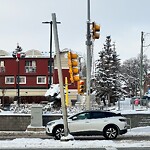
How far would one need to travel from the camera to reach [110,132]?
19.8m

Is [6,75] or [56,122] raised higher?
[6,75]

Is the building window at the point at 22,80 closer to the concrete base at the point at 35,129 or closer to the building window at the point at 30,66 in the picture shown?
the building window at the point at 30,66

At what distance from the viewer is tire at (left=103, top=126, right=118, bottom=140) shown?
19766 mm

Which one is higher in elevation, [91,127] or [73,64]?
[73,64]

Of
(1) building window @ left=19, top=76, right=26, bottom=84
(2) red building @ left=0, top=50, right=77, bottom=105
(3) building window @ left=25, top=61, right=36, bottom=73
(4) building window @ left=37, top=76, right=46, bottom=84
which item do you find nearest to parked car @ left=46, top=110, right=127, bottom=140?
(2) red building @ left=0, top=50, right=77, bottom=105

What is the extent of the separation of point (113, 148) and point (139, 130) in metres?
9.13

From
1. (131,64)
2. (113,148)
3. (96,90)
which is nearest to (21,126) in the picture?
(113,148)

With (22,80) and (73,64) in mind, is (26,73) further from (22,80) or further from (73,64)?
(73,64)

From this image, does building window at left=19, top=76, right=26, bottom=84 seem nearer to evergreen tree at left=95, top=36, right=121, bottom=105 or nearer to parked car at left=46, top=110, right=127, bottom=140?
evergreen tree at left=95, top=36, right=121, bottom=105

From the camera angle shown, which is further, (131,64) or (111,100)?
(131,64)

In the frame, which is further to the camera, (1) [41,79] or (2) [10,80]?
(2) [10,80]

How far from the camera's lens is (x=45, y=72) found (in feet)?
232

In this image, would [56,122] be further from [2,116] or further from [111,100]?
[111,100]

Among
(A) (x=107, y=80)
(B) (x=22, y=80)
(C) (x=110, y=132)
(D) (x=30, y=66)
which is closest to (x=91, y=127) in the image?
(C) (x=110, y=132)
